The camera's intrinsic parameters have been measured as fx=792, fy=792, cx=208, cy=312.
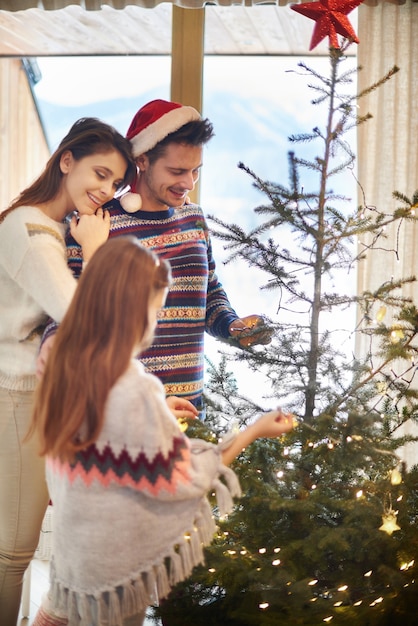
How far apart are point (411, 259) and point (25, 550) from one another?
1759mm

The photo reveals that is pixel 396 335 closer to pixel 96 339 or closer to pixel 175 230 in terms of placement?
pixel 175 230

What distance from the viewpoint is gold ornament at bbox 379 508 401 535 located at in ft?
6.20

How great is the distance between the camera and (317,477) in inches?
78.8

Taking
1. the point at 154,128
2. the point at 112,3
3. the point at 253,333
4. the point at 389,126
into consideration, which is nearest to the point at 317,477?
the point at 253,333

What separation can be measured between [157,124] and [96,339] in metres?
0.82

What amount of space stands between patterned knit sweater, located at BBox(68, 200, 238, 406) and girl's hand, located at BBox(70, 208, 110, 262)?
0.54 feet

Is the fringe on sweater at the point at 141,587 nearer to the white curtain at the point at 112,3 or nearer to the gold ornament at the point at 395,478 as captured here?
the gold ornament at the point at 395,478

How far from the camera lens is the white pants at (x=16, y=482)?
6.09ft

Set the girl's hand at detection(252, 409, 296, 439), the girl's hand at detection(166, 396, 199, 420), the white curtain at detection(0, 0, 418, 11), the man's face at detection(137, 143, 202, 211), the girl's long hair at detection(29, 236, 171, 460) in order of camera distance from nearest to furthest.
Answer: the girl's long hair at detection(29, 236, 171, 460), the girl's hand at detection(252, 409, 296, 439), the girl's hand at detection(166, 396, 199, 420), the man's face at detection(137, 143, 202, 211), the white curtain at detection(0, 0, 418, 11)

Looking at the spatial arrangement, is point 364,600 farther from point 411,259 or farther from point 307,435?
point 411,259

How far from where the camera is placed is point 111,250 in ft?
4.93

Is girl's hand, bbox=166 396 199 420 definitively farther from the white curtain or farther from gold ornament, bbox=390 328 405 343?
the white curtain

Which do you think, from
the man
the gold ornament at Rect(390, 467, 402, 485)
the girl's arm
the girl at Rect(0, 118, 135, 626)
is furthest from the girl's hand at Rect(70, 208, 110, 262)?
the gold ornament at Rect(390, 467, 402, 485)

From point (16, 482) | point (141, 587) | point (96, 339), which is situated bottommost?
point (141, 587)
